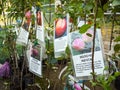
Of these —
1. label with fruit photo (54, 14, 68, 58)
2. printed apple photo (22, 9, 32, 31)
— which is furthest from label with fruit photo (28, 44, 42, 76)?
label with fruit photo (54, 14, 68, 58)

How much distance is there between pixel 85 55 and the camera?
3.63 feet

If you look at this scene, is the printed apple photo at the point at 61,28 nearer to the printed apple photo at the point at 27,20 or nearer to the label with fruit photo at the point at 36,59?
the label with fruit photo at the point at 36,59

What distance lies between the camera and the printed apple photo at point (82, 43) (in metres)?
1.11

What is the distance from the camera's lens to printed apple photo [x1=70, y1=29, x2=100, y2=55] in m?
1.11

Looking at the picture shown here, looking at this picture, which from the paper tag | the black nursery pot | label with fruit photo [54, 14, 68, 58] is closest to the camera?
label with fruit photo [54, 14, 68, 58]

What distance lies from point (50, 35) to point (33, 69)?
521 mm

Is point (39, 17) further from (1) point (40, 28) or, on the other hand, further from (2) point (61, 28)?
(2) point (61, 28)

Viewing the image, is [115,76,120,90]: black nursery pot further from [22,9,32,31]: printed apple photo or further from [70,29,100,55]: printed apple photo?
[70,29,100,55]: printed apple photo

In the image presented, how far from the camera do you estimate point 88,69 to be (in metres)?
1.09

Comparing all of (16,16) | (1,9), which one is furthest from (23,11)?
(1,9)

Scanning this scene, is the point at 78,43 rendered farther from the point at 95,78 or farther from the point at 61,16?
the point at 61,16

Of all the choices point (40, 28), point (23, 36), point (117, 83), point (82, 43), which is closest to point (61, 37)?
point (82, 43)

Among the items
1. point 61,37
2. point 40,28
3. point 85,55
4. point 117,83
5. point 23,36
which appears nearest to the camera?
point 85,55

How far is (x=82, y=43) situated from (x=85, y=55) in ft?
0.18
